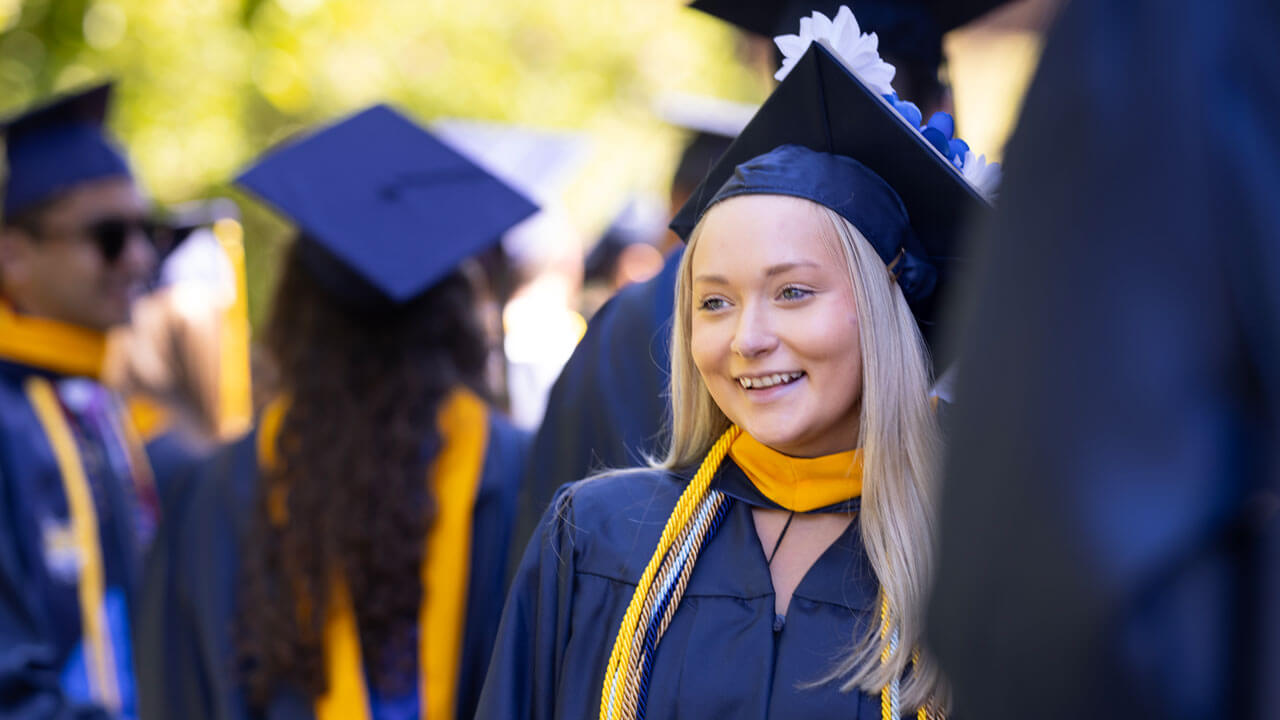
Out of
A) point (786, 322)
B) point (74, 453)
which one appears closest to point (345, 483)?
point (74, 453)

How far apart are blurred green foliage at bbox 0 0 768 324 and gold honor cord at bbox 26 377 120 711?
95.2 inches

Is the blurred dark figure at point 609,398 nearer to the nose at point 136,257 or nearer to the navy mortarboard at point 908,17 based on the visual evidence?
the navy mortarboard at point 908,17

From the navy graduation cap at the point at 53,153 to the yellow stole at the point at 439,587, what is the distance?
58.1 inches

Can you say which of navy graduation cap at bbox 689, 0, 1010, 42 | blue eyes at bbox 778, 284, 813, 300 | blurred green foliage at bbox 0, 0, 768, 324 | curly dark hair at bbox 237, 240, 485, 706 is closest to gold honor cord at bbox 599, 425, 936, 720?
blue eyes at bbox 778, 284, 813, 300

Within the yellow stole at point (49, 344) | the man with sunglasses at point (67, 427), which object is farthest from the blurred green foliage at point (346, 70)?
the yellow stole at point (49, 344)

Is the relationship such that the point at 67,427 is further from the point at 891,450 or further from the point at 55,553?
the point at 891,450

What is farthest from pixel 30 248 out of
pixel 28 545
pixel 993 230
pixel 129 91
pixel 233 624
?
pixel 129 91

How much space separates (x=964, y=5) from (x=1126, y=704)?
246cm

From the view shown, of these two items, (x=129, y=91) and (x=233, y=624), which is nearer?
(x=233, y=624)

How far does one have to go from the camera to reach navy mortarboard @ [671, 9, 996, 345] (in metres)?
1.79

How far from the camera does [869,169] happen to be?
1.89 metres

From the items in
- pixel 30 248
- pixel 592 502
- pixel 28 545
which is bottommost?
pixel 28 545

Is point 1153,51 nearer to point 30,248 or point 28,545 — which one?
point 28,545

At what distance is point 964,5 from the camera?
9.41 ft
